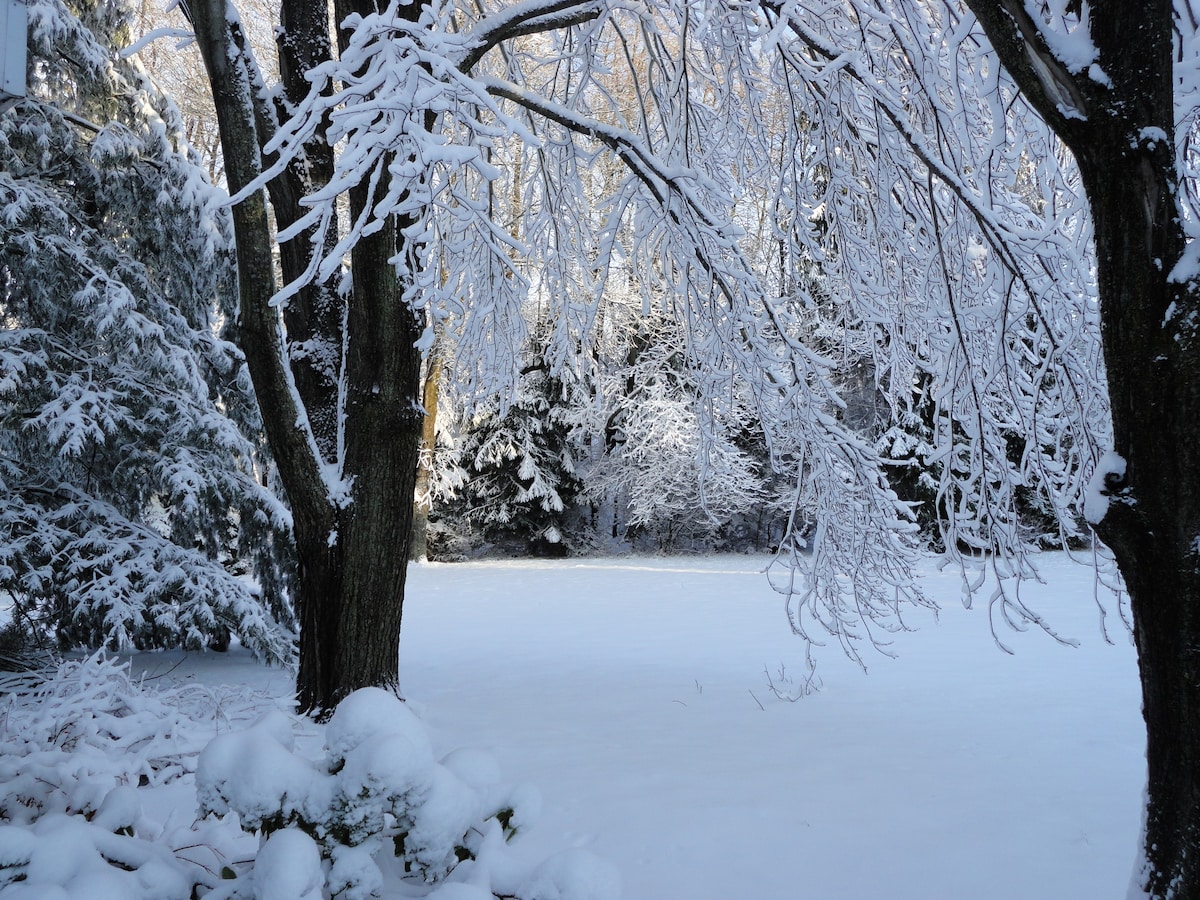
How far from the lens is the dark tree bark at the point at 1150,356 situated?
168 centimetres

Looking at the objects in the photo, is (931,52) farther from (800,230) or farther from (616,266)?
(616,266)

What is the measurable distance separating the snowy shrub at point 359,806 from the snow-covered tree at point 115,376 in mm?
4222

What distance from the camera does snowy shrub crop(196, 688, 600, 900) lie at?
135cm

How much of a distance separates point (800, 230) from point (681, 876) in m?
2.75

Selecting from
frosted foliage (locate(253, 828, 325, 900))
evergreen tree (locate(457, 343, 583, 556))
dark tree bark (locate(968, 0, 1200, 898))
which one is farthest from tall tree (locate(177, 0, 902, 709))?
evergreen tree (locate(457, 343, 583, 556))

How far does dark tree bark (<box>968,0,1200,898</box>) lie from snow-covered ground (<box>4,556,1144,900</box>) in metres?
0.76

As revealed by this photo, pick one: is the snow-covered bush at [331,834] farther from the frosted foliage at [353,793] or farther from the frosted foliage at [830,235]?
the frosted foliage at [830,235]

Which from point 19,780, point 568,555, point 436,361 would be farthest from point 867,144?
point 568,555

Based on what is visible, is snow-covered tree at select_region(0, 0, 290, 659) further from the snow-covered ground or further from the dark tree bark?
the dark tree bark

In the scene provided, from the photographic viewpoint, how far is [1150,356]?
5.71 feet

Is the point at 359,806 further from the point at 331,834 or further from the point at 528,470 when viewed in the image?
the point at 528,470

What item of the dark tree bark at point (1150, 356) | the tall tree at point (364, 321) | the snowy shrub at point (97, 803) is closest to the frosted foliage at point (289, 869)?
the snowy shrub at point (97, 803)

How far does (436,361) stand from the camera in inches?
495

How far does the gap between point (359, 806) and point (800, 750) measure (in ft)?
8.55
